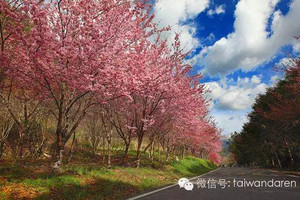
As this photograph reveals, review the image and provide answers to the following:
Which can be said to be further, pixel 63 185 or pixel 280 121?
pixel 280 121

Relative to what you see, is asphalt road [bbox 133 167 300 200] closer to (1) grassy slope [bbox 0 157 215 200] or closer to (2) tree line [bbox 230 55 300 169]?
(1) grassy slope [bbox 0 157 215 200]

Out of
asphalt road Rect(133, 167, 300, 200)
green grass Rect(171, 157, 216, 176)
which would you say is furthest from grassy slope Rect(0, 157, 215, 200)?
green grass Rect(171, 157, 216, 176)

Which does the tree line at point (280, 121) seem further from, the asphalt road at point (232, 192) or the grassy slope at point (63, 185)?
the grassy slope at point (63, 185)

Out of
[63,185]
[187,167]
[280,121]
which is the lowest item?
[187,167]

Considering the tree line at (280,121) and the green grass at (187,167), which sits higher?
the tree line at (280,121)

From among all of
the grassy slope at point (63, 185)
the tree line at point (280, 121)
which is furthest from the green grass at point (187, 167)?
the grassy slope at point (63, 185)

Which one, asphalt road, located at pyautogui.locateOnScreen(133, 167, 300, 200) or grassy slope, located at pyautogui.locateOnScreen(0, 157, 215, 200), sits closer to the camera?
grassy slope, located at pyautogui.locateOnScreen(0, 157, 215, 200)

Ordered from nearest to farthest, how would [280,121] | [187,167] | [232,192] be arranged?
[232,192] → [280,121] → [187,167]

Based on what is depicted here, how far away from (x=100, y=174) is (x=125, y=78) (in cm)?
425

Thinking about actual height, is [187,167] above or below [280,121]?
below

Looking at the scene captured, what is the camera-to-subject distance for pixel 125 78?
8.84 meters

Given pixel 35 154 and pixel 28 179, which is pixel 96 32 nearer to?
pixel 28 179

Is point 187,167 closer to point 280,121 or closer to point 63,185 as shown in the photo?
point 280,121

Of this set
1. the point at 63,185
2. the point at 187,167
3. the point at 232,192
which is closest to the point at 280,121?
the point at 187,167
